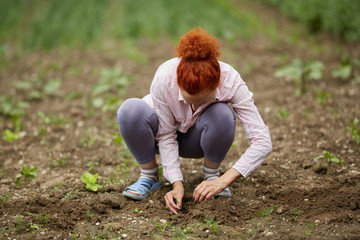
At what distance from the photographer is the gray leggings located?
2.08 m

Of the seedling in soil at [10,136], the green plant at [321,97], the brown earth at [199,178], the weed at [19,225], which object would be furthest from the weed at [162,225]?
the green plant at [321,97]

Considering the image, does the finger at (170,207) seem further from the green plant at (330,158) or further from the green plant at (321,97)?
the green plant at (321,97)

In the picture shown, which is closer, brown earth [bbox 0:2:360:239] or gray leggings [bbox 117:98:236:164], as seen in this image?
brown earth [bbox 0:2:360:239]

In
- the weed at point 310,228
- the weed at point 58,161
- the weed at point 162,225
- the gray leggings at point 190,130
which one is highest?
the gray leggings at point 190,130

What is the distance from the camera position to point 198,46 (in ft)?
5.77

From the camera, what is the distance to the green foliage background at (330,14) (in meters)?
4.42

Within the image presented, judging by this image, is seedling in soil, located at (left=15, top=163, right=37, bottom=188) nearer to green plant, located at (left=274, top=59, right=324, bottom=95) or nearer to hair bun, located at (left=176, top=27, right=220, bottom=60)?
hair bun, located at (left=176, top=27, right=220, bottom=60)

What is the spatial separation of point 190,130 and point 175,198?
0.38 metres

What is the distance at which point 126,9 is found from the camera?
7438mm

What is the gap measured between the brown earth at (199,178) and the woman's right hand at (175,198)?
40mm

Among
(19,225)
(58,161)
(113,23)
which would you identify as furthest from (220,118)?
(113,23)

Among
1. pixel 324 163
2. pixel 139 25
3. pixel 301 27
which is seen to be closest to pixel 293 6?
pixel 301 27

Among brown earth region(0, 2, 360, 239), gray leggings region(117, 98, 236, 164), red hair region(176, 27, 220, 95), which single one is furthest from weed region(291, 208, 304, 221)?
red hair region(176, 27, 220, 95)

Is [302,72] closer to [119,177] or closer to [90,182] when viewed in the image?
[119,177]
